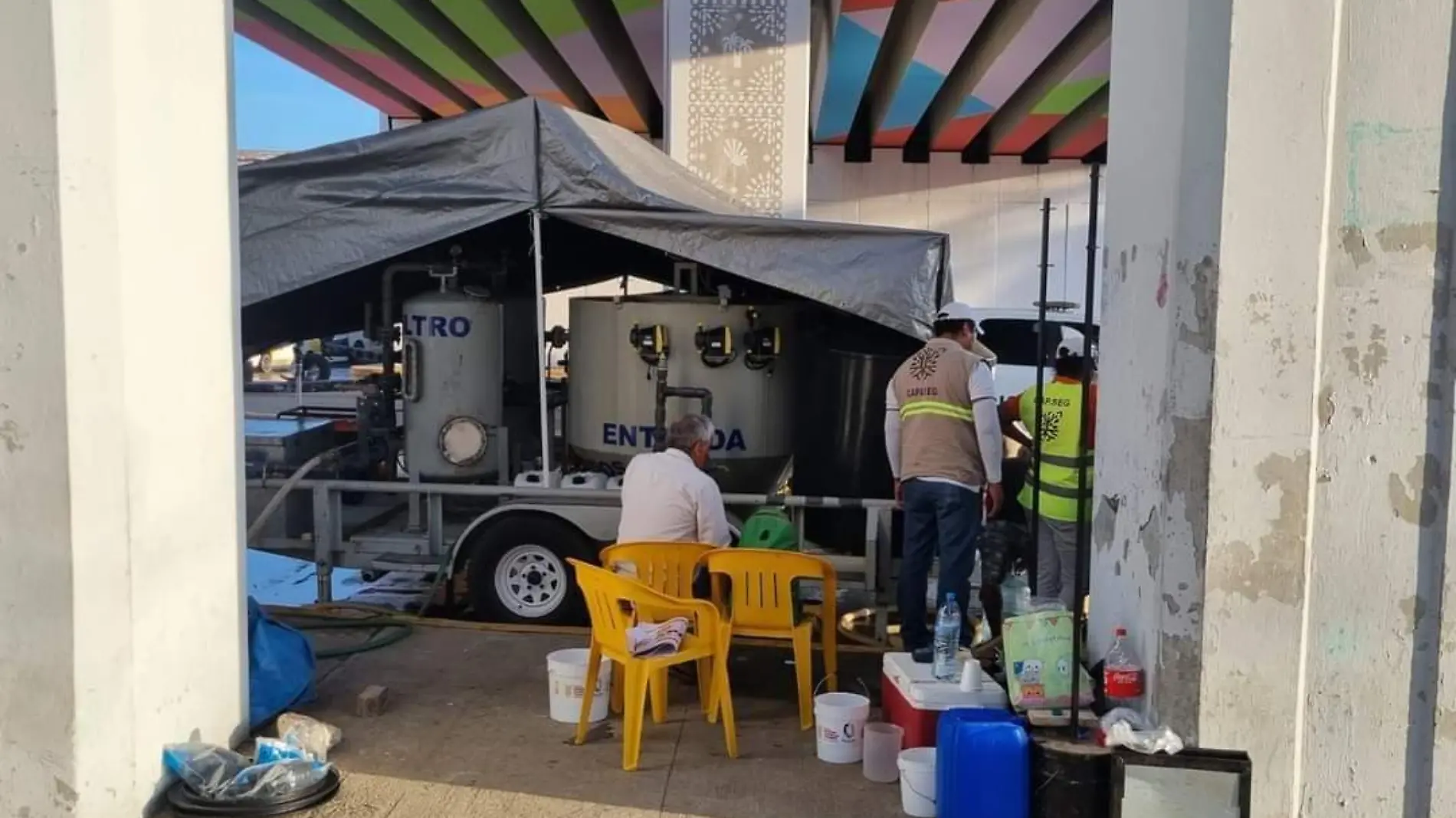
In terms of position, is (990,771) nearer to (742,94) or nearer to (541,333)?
(541,333)

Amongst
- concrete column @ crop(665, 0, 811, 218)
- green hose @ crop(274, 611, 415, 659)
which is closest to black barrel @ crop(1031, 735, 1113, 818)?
green hose @ crop(274, 611, 415, 659)

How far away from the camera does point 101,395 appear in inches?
145

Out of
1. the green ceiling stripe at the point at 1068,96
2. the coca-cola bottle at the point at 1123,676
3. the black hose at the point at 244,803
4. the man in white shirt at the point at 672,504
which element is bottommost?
the black hose at the point at 244,803

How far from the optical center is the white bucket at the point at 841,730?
179 inches

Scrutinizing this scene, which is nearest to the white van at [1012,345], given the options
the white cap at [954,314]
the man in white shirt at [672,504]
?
the white cap at [954,314]

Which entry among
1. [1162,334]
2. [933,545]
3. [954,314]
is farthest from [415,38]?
[1162,334]

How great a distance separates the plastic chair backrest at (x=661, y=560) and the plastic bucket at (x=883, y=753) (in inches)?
44.3

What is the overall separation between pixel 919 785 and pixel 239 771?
233 centimetres

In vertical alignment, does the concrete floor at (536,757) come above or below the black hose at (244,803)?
below

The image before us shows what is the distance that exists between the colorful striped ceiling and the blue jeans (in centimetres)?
795

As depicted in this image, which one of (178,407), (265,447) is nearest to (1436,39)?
(178,407)

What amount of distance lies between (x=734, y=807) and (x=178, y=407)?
238 centimetres

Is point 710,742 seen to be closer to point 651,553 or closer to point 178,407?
point 651,553

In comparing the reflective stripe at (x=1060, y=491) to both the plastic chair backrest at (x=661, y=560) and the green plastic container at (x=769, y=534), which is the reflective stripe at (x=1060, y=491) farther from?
the plastic chair backrest at (x=661, y=560)
